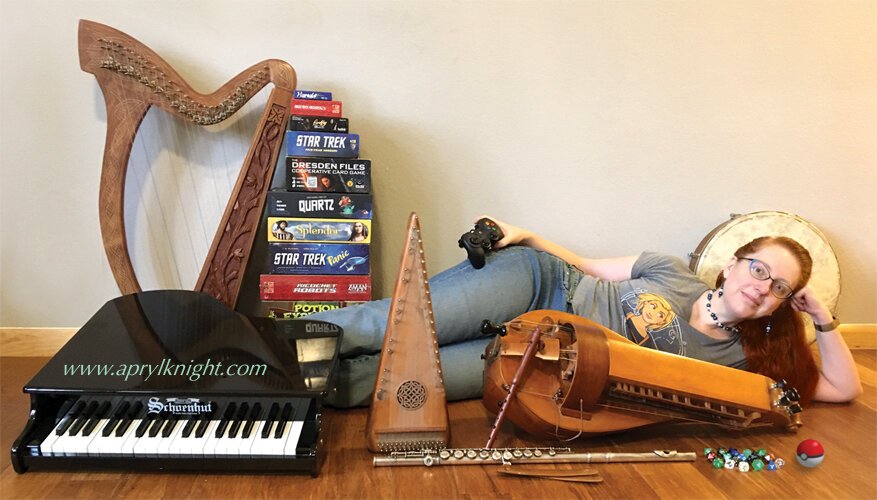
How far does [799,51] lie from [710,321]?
119cm

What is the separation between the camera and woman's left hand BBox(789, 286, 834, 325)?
1574mm

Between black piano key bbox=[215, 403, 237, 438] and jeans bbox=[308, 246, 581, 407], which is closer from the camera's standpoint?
black piano key bbox=[215, 403, 237, 438]

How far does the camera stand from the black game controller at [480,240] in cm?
170

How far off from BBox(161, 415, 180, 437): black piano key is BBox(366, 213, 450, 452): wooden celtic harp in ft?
1.48

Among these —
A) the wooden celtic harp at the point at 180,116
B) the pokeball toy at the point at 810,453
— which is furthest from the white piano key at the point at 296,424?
the pokeball toy at the point at 810,453

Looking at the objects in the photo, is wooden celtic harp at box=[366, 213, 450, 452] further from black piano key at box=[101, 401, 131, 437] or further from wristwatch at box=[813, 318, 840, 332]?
wristwatch at box=[813, 318, 840, 332]

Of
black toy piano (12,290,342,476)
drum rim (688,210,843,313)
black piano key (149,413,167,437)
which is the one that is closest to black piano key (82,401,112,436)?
black toy piano (12,290,342,476)

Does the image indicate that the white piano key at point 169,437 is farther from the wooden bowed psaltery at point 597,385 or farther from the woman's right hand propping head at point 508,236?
the woman's right hand propping head at point 508,236

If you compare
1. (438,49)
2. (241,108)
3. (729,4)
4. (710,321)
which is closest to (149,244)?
(241,108)

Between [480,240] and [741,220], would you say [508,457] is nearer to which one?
[480,240]

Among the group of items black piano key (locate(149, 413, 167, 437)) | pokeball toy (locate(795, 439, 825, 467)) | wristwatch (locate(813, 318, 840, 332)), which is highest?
black piano key (locate(149, 413, 167, 437))

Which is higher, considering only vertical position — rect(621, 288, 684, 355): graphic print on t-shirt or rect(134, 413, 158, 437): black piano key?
rect(134, 413, 158, 437): black piano key

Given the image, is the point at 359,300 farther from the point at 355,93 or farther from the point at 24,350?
the point at 24,350

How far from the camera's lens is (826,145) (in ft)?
7.01
